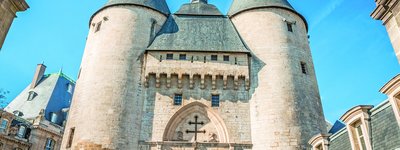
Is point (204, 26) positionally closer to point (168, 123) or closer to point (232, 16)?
point (232, 16)

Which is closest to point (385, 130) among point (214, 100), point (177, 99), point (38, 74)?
point (214, 100)

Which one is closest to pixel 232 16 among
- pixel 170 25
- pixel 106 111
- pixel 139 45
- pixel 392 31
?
pixel 170 25

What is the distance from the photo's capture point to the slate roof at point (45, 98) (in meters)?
26.6

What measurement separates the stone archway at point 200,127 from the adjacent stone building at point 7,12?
9.77m

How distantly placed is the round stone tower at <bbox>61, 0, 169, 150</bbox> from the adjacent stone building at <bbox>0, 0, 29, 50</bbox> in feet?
28.9

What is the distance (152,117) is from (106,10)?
25.1 feet

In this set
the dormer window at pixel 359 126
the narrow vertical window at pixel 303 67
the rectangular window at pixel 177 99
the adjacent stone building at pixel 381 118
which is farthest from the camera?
the narrow vertical window at pixel 303 67

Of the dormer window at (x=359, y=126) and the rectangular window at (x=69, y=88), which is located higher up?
the rectangular window at (x=69, y=88)

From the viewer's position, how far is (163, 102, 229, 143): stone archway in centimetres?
1545

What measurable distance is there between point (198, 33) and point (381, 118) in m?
11.6

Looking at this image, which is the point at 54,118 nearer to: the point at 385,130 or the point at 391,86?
the point at 385,130

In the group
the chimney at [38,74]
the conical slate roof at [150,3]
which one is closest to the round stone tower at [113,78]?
the conical slate roof at [150,3]

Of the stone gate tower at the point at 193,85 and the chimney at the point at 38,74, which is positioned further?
the chimney at the point at 38,74

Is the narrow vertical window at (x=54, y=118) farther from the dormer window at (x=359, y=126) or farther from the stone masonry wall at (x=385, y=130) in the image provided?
Result: the stone masonry wall at (x=385, y=130)
